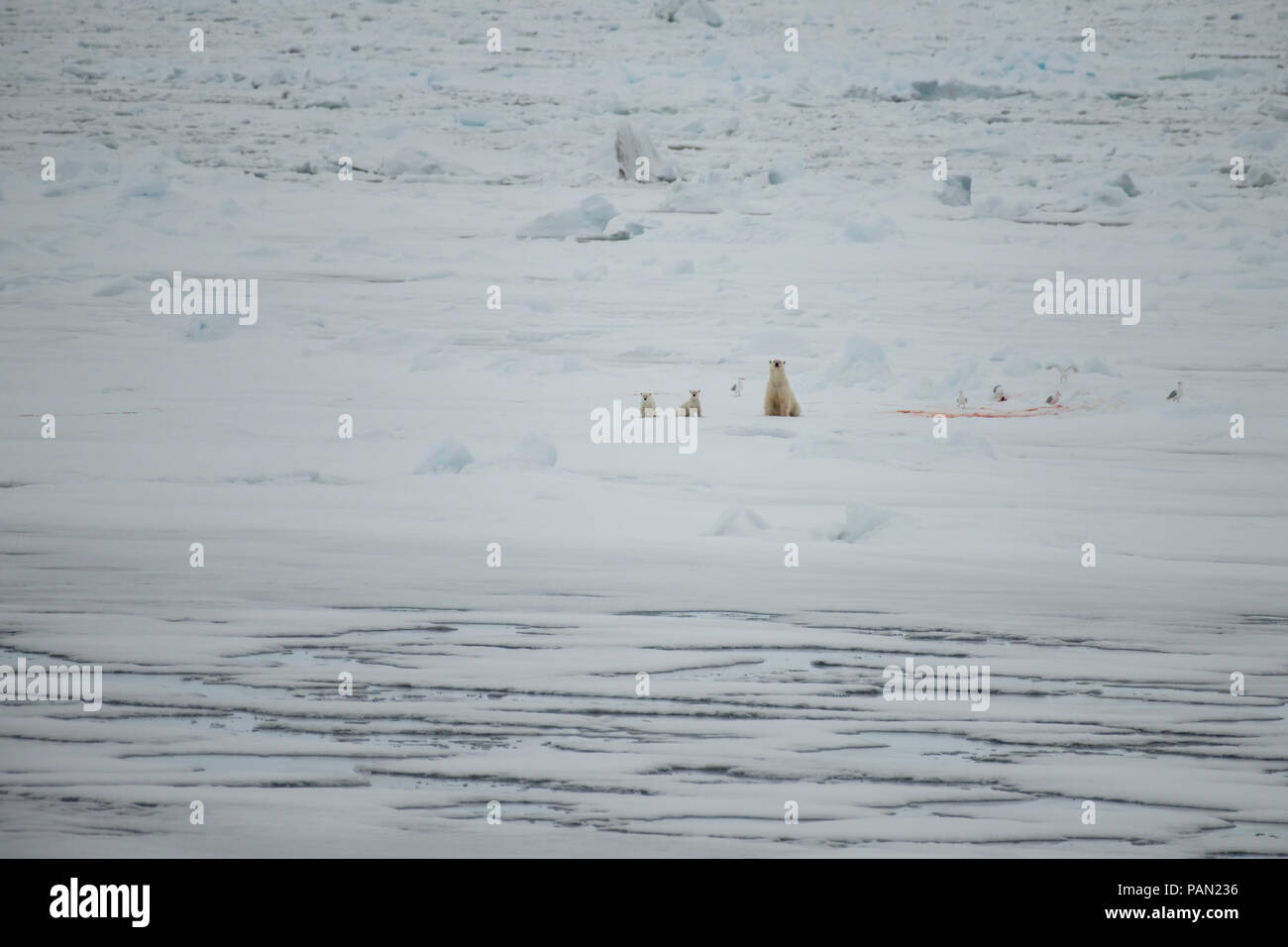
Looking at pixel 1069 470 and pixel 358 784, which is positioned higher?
pixel 1069 470

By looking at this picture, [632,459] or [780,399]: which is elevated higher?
[780,399]

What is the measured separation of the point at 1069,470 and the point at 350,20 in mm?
15682

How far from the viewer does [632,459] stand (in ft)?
23.5

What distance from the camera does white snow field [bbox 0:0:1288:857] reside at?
340cm

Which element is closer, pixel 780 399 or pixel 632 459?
pixel 632 459

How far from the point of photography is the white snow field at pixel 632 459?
3.40 metres

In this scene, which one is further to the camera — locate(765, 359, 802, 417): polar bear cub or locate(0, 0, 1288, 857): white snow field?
locate(765, 359, 802, 417): polar bear cub

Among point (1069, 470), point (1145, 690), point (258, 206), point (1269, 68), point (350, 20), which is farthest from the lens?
point (350, 20)

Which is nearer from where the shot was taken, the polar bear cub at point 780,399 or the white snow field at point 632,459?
the white snow field at point 632,459

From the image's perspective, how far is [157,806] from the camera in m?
3.18

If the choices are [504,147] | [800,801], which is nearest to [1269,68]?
[504,147]
